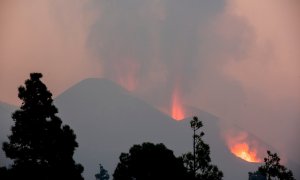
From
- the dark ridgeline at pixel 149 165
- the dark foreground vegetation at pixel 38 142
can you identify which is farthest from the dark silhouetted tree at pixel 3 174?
the dark ridgeline at pixel 149 165

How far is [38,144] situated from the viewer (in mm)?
28094

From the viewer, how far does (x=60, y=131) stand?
28203 mm

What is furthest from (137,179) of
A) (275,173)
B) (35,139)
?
(275,173)

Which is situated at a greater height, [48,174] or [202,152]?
[202,152]

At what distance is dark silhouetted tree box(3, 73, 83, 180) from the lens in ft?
91.4

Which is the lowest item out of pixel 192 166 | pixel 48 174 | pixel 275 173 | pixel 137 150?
pixel 48 174

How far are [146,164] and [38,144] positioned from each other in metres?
8.58

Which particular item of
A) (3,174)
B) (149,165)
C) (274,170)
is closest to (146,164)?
(149,165)

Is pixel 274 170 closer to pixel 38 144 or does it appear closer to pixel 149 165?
pixel 149 165

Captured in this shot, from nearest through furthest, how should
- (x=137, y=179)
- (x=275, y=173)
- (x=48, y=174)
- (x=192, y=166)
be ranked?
(x=48, y=174)
(x=137, y=179)
(x=192, y=166)
(x=275, y=173)

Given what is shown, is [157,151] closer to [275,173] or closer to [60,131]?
[60,131]

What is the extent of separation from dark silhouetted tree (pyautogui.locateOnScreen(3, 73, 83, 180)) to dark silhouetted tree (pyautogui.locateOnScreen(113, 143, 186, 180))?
524 cm

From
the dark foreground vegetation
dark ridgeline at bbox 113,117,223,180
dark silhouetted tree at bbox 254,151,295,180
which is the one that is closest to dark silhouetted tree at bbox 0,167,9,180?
the dark foreground vegetation

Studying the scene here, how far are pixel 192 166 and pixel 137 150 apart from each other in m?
9.87
